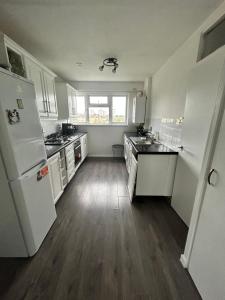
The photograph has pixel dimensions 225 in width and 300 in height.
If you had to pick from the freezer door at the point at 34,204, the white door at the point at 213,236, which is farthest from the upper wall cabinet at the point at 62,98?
the white door at the point at 213,236

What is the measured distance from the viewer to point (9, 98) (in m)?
1.16

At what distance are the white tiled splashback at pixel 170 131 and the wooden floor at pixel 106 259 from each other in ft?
3.74

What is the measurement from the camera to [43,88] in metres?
2.53

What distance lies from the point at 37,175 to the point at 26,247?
768 mm

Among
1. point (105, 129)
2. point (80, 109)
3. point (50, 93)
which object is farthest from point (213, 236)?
point (80, 109)

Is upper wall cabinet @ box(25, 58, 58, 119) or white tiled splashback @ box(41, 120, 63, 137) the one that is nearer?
upper wall cabinet @ box(25, 58, 58, 119)

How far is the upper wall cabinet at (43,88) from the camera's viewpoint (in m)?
2.13

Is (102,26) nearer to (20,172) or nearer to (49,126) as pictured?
(20,172)

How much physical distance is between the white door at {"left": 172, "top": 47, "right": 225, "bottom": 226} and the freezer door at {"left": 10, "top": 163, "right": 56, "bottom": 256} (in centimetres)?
190

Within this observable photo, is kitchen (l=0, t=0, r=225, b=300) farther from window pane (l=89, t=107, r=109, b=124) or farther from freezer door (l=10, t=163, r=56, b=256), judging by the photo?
window pane (l=89, t=107, r=109, b=124)

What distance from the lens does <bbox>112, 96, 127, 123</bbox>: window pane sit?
4.72m

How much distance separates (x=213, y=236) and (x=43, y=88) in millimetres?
3141

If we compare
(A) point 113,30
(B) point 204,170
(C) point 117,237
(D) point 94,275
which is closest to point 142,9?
(A) point 113,30

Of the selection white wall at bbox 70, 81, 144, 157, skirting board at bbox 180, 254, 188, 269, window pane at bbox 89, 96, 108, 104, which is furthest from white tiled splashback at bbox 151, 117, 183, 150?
window pane at bbox 89, 96, 108, 104
